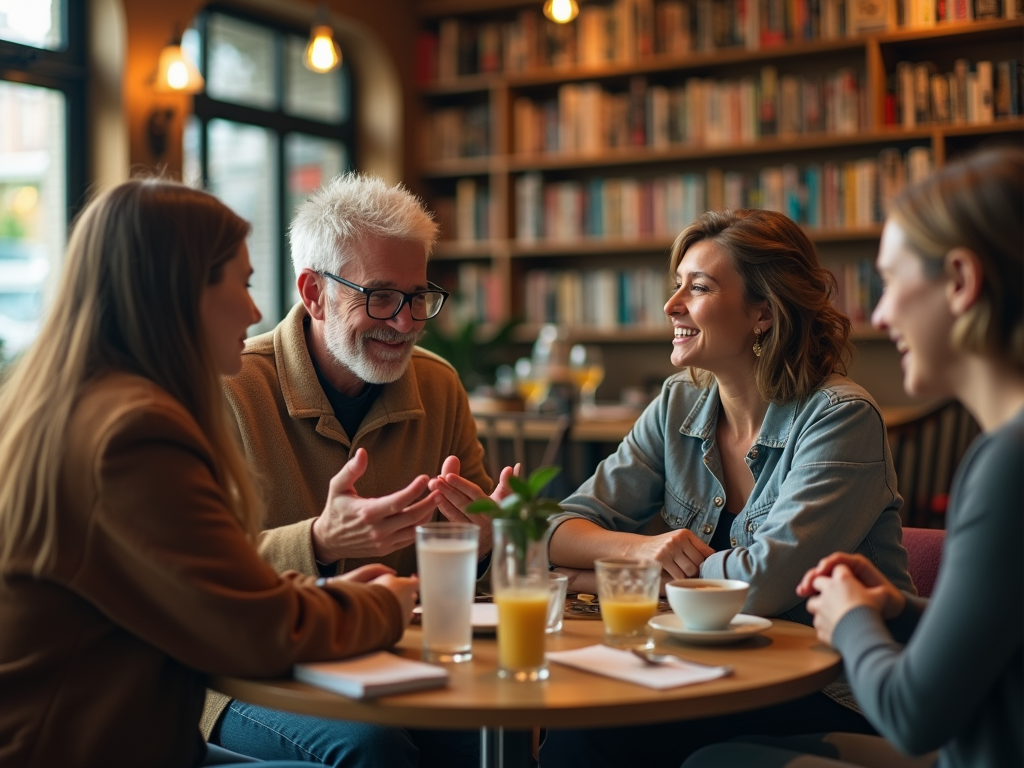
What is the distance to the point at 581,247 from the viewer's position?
521cm

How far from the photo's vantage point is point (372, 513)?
1.53 meters

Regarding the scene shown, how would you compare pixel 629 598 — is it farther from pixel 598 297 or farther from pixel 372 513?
pixel 598 297

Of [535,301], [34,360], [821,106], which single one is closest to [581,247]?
[535,301]

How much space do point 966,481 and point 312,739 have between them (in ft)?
3.39

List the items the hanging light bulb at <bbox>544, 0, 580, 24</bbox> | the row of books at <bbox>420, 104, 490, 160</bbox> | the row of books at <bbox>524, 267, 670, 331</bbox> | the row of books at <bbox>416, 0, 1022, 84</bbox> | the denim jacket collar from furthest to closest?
the row of books at <bbox>420, 104, 490, 160</bbox> → the row of books at <bbox>524, 267, 670, 331</bbox> → the row of books at <bbox>416, 0, 1022, 84</bbox> → the hanging light bulb at <bbox>544, 0, 580, 24</bbox> → the denim jacket collar

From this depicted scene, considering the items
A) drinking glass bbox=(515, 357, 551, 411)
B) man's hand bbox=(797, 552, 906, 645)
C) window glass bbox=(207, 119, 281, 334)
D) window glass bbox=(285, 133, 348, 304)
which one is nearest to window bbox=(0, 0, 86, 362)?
window glass bbox=(207, 119, 281, 334)

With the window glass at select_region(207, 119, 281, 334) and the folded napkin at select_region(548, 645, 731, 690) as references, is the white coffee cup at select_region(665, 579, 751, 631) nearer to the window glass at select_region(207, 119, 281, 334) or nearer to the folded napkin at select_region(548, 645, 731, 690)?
the folded napkin at select_region(548, 645, 731, 690)

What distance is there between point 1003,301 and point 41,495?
1.04m

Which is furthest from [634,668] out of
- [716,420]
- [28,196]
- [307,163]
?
[307,163]

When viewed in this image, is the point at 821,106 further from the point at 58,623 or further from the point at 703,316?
the point at 58,623

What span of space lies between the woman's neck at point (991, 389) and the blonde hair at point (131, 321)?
838 mm

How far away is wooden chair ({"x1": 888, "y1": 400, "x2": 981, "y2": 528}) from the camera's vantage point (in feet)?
12.9

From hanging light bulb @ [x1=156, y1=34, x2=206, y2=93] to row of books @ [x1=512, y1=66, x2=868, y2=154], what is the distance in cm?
177

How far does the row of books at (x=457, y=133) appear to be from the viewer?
555 cm
